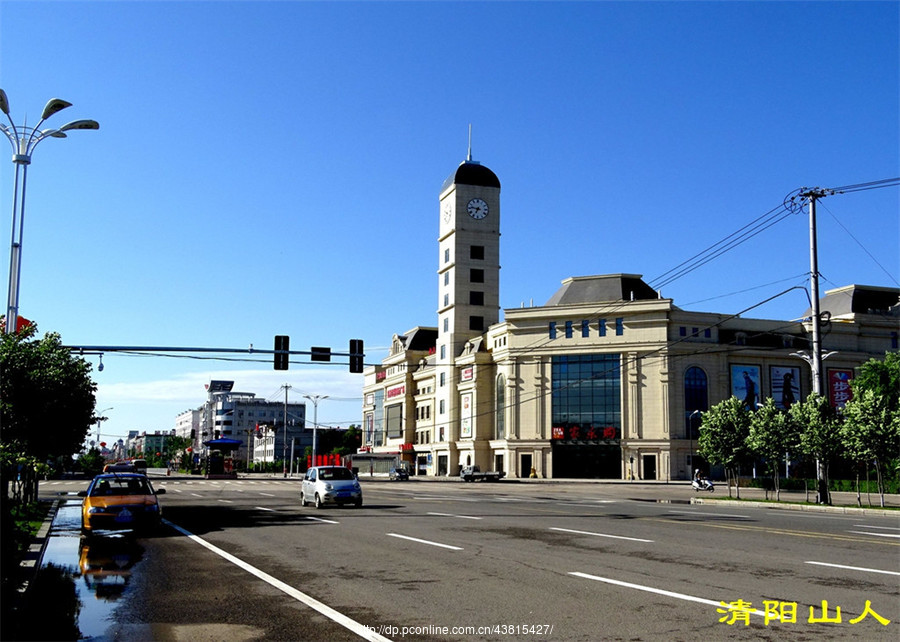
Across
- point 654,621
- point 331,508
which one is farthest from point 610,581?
point 331,508

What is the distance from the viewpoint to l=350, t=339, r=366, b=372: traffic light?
3200 centimetres

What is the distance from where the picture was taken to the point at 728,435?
41.7 meters

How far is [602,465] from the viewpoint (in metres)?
86.3

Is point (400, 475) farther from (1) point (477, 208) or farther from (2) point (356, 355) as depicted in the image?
(2) point (356, 355)

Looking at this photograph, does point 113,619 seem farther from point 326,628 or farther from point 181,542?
point 181,542

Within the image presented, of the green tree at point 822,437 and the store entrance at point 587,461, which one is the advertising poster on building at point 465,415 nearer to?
the store entrance at point 587,461

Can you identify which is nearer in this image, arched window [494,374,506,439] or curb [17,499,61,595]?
curb [17,499,61,595]

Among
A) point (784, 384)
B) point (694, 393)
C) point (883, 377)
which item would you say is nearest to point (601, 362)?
point (694, 393)

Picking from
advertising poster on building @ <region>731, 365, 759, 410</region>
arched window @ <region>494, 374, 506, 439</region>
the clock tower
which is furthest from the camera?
the clock tower

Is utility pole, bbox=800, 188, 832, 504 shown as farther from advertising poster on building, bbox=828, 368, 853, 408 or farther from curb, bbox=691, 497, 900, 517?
advertising poster on building, bbox=828, 368, 853, 408

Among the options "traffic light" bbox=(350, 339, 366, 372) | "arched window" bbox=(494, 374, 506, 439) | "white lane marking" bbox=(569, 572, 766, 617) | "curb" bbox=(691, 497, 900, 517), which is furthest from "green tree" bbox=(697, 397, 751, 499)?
"arched window" bbox=(494, 374, 506, 439)

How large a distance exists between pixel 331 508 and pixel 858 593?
22195 mm

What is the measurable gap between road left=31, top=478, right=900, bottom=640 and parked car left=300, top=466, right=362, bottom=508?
9.49 m

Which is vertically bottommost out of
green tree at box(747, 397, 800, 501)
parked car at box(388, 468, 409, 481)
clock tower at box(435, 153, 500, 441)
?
parked car at box(388, 468, 409, 481)
